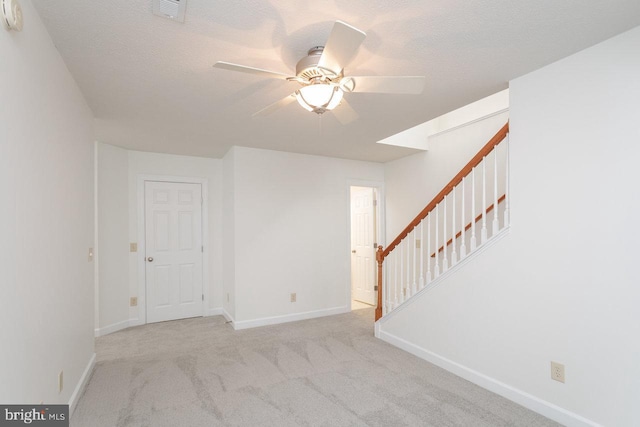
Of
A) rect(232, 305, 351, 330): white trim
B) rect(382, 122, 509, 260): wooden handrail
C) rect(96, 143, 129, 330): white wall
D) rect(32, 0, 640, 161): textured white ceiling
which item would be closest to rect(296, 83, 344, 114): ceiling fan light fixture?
rect(32, 0, 640, 161): textured white ceiling

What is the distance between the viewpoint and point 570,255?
208 centimetres

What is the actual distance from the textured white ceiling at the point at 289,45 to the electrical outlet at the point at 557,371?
2007 mm

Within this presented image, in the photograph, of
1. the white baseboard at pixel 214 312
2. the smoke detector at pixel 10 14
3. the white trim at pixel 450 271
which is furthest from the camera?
the white baseboard at pixel 214 312

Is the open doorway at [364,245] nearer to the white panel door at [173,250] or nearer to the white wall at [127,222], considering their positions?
the white wall at [127,222]

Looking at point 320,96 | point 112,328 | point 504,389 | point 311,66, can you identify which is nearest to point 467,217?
point 504,389

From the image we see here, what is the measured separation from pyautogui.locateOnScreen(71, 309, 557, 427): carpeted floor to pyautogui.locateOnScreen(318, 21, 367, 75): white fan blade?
7.25ft

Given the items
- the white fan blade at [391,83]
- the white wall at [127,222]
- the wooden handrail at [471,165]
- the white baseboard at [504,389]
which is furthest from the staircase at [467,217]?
the white wall at [127,222]

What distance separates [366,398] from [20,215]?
241 centimetres

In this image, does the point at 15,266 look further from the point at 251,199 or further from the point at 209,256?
the point at 209,256

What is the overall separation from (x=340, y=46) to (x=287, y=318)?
3.71 meters

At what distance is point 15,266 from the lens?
4.53 ft

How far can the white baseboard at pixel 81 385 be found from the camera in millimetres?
2253

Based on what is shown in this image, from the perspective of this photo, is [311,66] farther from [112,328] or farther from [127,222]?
[112,328]

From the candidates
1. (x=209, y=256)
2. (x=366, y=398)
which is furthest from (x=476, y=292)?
(x=209, y=256)
